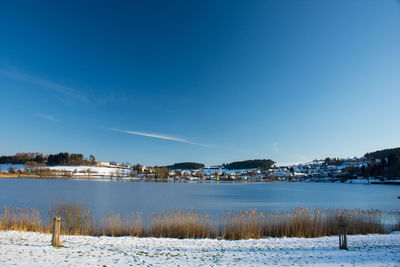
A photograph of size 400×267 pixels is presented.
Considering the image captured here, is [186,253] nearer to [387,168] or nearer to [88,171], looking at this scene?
[88,171]

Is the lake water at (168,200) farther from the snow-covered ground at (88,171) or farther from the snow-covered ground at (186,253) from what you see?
the snow-covered ground at (88,171)

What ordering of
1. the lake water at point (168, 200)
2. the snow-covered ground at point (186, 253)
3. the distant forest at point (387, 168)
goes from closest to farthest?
Result: the snow-covered ground at point (186, 253)
the lake water at point (168, 200)
the distant forest at point (387, 168)

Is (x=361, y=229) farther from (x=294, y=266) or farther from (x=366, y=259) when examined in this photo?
(x=294, y=266)

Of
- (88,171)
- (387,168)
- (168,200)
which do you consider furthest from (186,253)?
(387,168)

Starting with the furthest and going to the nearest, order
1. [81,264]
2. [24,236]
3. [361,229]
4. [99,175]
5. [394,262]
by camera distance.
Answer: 1. [99,175]
2. [361,229]
3. [24,236]
4. [394,262]
5. [81,264]

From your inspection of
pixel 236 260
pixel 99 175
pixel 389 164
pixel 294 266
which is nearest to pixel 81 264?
pixel 236 260

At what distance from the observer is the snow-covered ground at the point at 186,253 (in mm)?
7832

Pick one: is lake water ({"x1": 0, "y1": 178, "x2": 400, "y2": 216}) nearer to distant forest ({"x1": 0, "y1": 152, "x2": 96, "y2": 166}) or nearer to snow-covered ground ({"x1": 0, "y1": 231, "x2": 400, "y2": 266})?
snow-covered ground ({"x1": 0, "y1": 231, "x2": 400, "y2": 266})

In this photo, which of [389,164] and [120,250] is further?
[389,164]

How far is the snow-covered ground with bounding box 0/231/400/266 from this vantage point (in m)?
7.83

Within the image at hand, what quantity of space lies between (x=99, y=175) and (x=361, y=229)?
493 feet

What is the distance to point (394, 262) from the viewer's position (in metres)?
8.09

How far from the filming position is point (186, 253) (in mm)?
9297

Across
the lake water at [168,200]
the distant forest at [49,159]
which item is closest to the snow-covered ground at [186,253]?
the lake water at [168,200]
